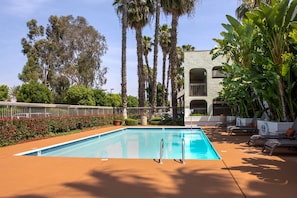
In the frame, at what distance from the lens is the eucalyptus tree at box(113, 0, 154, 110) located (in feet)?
99.1

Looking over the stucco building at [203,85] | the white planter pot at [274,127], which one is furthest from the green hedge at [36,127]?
the white planter pot at [274,127]

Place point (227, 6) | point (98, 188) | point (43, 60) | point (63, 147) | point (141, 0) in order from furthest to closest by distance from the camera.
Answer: point (43, 60), point (141, 0), point (227, 6), point (63, 147), point (98, 188)

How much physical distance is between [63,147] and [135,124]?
14.6 m

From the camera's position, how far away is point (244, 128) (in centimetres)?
1631

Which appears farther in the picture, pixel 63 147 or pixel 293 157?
pixel 63 147

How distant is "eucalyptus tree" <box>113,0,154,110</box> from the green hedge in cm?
871

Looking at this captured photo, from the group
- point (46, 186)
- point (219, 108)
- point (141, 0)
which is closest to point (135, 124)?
point (219, 108)

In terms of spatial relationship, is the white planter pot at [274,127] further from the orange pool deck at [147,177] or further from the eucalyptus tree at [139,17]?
the eucalyptus tree at [139,17]

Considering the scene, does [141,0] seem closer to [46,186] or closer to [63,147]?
[63,147]

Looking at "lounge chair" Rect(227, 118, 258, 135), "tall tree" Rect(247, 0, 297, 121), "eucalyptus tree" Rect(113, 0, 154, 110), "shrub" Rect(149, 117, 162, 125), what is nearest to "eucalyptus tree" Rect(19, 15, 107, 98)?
"eucalyptus tree" Rect(113, 0, 154, 110)

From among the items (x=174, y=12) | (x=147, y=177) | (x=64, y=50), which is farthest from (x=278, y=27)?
(x=64, y=50)

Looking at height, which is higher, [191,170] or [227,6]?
[227,6]

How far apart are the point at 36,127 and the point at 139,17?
18.5 meters

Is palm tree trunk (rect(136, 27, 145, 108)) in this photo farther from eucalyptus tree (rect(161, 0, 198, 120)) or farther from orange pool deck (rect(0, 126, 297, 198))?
orange pool deck (rect(0, 126, 297, 198))
